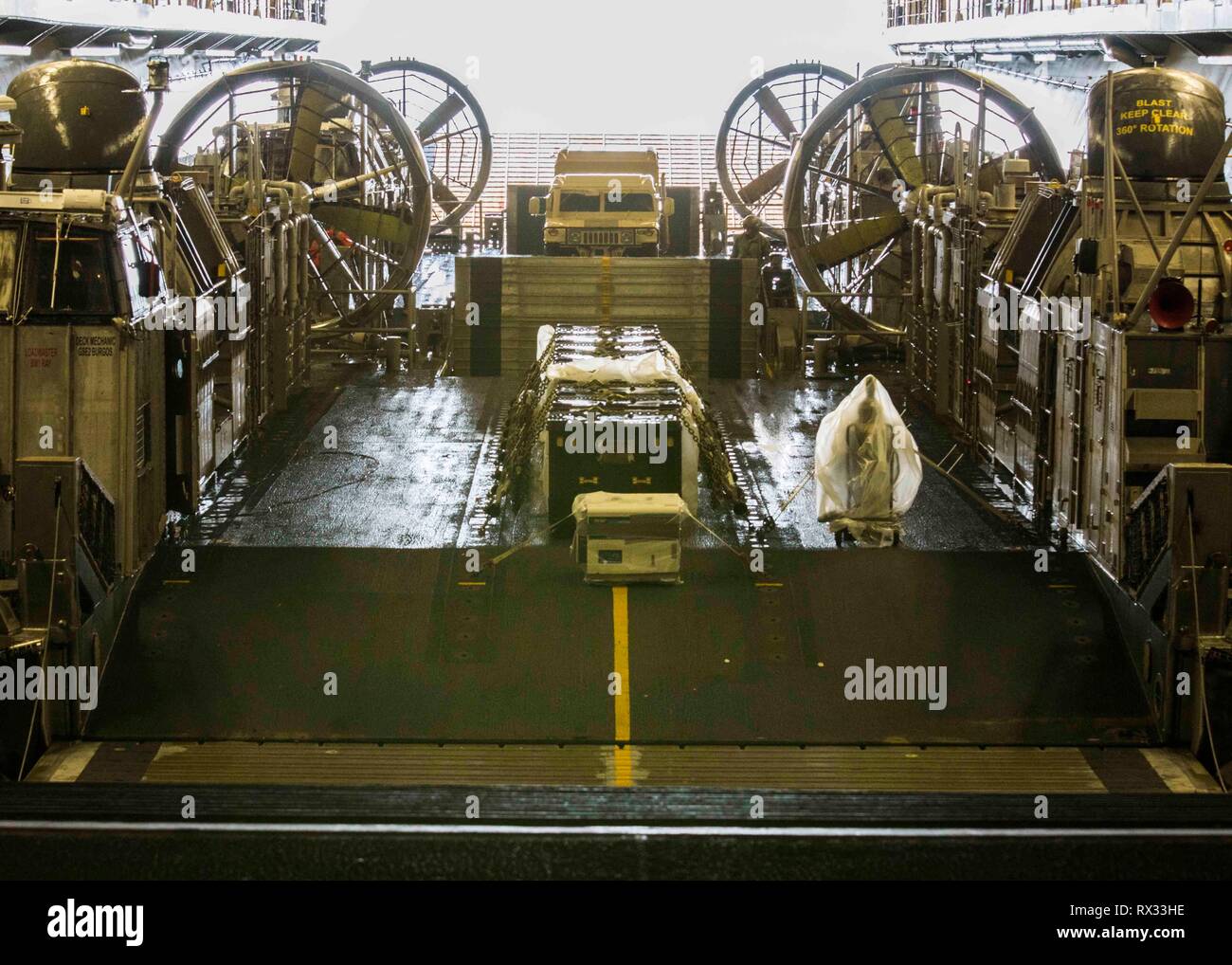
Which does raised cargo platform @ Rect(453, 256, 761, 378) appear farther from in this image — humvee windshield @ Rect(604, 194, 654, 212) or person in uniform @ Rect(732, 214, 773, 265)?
humvee windshield @ Rect(604, 194, 654, 212)

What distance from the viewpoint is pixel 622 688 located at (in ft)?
29.9

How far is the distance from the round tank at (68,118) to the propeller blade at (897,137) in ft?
33.9

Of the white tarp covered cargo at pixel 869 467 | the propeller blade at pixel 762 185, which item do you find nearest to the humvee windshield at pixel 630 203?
the propeller blade at pixel 762 185

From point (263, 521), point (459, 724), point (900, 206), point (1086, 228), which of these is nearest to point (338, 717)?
point (459, 724)

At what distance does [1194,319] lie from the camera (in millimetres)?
11039

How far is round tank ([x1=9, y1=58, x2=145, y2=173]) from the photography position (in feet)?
38.4

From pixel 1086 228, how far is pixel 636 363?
3.30m

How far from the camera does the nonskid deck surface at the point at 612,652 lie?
8883 mm
